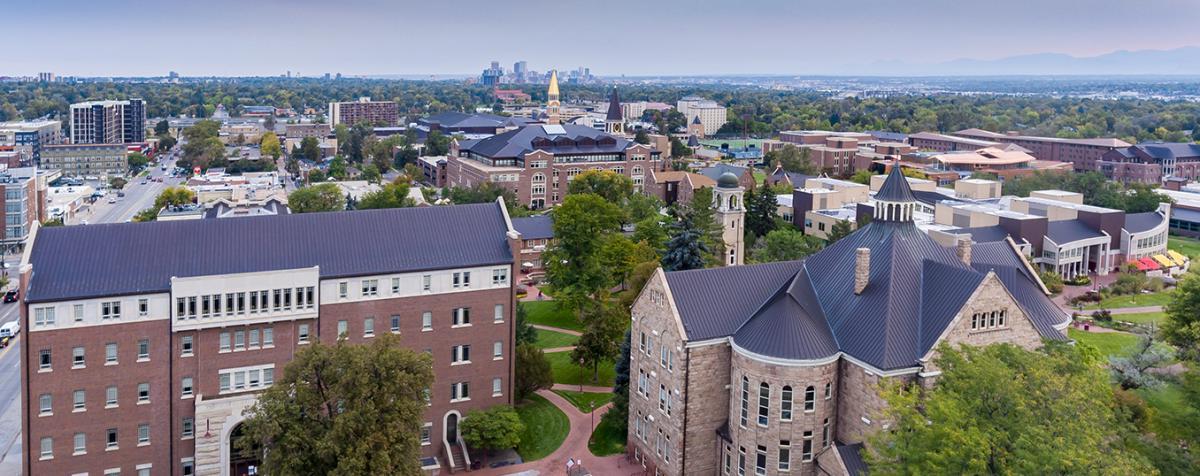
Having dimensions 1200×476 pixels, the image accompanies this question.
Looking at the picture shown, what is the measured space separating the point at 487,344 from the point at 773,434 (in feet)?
62.0

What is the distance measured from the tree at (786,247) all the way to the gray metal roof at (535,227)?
1013 inches

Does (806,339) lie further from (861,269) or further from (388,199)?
(388,199)

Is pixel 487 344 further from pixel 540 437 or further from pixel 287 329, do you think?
pixel 287 329

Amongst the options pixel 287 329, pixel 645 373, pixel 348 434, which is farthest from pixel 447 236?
pixel 348 434

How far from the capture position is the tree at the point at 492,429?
53.2m

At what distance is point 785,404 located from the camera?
1796 inches

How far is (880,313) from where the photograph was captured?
152 feet

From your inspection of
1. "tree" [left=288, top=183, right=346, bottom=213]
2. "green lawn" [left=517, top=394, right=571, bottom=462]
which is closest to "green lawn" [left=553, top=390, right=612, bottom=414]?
"green lawn" [left=517, top=394, right=571, bottom=462]

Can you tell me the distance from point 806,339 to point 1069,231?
75479 mm

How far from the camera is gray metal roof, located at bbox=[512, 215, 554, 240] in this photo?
10712cm

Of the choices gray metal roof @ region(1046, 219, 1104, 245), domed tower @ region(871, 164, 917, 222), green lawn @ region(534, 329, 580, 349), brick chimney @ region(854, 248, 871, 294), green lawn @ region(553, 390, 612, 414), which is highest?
domed tower @ region(871, 164, 917, 222)

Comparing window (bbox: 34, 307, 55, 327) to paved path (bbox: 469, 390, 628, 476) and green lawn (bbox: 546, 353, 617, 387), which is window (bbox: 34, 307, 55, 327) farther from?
green lawn (bbox: 546, 353, 617, 387)

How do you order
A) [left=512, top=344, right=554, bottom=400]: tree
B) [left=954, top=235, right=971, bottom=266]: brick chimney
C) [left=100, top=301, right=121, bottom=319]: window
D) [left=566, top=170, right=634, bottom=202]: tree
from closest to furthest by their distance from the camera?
[left=100, top=301, right=121, bottom=319]: window → [left=954, top=235, right=971, bottom=266]: brick chimney → [left=512, top=344, right=554, bottom=400]: tree → [left=566, top=170, right=634, bottom=202]: tree

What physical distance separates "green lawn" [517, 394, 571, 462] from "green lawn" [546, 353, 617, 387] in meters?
4.53
